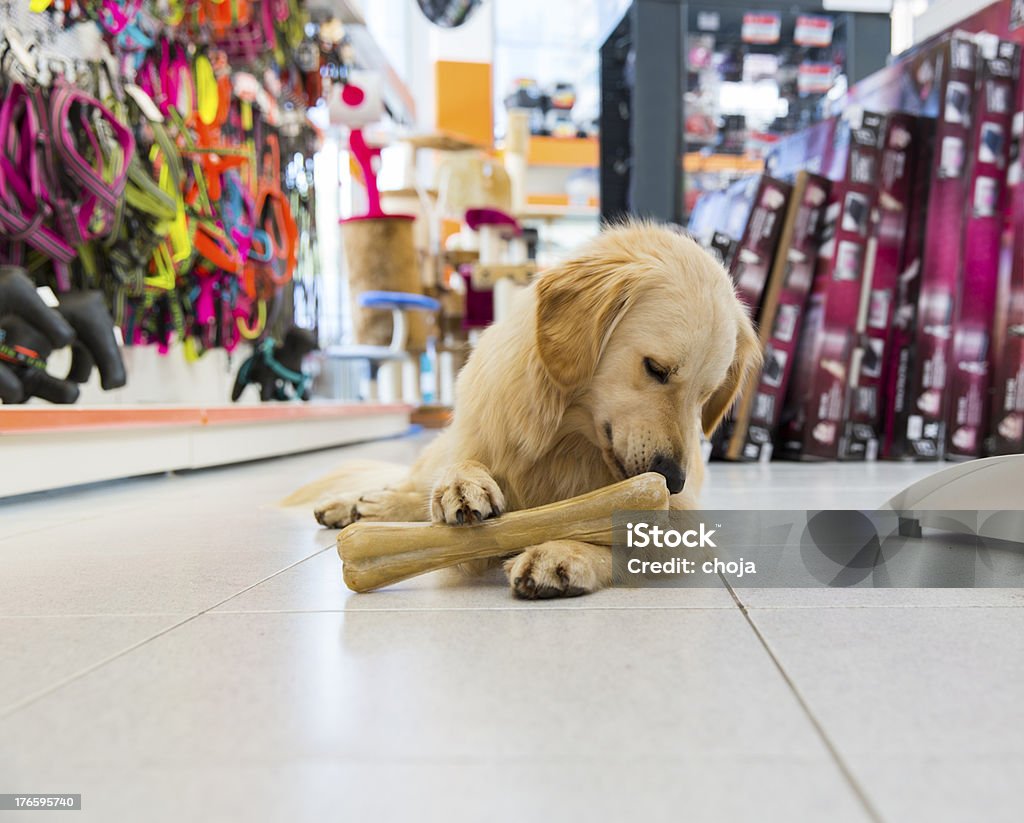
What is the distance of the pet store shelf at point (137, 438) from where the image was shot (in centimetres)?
212

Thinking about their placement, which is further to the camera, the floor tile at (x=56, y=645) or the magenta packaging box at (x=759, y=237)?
the magenta packaging box at (x=759, y=237)

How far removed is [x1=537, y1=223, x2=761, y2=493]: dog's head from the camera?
1.30 m

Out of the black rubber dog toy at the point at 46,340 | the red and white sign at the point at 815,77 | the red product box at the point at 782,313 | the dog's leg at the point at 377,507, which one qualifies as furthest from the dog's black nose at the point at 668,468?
the red and white sign at the point at 815,77

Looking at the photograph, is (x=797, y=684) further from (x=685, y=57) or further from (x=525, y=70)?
(x=525, y=70)

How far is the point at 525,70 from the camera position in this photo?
37.9 feet

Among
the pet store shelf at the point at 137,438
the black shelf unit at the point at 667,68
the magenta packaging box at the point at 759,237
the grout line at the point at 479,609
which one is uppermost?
the black shelf unit at the point at 667,68

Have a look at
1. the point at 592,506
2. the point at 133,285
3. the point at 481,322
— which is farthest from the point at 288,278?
the point at 592,506

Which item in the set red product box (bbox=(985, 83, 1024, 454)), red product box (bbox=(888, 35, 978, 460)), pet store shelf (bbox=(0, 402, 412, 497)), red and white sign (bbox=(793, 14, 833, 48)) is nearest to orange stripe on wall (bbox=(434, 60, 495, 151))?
red and white sign (bbox=(793, 14, 833, 48))

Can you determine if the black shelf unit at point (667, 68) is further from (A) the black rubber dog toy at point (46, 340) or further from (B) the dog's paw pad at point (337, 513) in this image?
(B) the dog's paw pad at point (337, 513)

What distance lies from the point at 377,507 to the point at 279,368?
2.70m

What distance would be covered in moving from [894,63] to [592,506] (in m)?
3.49

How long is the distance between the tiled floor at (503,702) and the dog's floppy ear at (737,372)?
1.92 ft

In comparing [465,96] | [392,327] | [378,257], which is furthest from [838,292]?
[465,96]

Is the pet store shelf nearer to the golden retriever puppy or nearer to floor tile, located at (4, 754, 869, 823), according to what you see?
the golden retriever puppy
